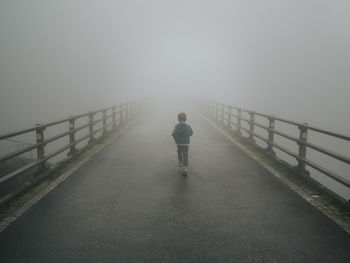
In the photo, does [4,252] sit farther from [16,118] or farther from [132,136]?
[16,118]

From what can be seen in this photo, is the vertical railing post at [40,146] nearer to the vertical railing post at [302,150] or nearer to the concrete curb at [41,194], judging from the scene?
the concrete curb at [41,194]

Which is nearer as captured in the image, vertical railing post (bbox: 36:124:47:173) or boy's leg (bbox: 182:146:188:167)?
vertical railing post (bbox: 36:124:47:173)

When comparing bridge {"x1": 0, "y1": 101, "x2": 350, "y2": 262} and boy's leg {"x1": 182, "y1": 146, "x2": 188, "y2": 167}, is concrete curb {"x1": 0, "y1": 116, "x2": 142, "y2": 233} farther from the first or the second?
boy's leg {"x1": 182, "y1": 146, "x2": 188, "y2": 167}

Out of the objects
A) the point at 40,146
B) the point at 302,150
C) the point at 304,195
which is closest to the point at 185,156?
the point at 302,150

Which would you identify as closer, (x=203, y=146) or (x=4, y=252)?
(x=4, y=252)

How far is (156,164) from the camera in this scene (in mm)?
8914

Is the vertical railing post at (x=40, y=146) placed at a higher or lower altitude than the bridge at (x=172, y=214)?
higher

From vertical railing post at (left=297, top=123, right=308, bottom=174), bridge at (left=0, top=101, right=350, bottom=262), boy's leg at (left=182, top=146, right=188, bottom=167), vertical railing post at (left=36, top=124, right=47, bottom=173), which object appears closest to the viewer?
bridge at (left=0, top=101, right=350, bottom=262)

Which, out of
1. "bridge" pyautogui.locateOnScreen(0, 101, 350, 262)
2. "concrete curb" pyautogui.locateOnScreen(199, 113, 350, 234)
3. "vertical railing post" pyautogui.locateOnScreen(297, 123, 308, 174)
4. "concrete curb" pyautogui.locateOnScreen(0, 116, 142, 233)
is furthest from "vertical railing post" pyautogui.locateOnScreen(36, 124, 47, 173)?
"vertical railing post" pyautogui.locateOnScreen(297, 123, 308, 174)

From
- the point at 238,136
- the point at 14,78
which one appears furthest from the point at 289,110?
the point at 14,78

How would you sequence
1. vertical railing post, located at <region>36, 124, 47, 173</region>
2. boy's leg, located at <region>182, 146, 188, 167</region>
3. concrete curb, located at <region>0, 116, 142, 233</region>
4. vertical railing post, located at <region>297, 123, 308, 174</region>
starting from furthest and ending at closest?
1. boy's leg, located at <region>182, 146, 188, 167</region>
2. vertical railing post, located at <region>297, 123, 308, 174</region>
3. vertical railing post, located at <region>36, 124, 47, 173</region>
4. concrete curb, located at <region>0, 116, 142, 233</region>

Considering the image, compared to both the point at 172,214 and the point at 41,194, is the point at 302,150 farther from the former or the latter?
the point at 41,194

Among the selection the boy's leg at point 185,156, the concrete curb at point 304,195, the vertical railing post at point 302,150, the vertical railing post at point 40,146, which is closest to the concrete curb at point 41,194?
the vertical railing post at point 40,146

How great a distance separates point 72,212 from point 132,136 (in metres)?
9.88
